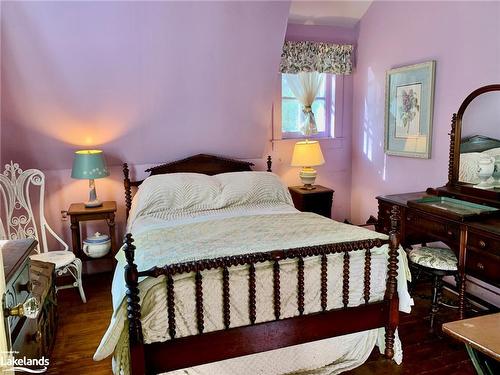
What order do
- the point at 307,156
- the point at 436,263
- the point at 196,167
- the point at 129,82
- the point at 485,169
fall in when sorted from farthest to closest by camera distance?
1. the point at 307,156
2. the point at 196,167
3. the point at 129,82
4. the point at 485,169
5. the point at 436,263

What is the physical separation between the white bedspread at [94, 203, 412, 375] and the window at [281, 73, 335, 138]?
71.2 inches

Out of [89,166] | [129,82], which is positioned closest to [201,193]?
[89,166]

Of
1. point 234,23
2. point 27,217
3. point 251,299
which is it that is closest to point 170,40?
point 234,23

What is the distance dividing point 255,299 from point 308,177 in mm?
2250

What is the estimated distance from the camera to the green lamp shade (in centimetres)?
329

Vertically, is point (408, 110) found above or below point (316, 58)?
below

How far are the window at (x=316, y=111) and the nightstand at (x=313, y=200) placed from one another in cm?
66

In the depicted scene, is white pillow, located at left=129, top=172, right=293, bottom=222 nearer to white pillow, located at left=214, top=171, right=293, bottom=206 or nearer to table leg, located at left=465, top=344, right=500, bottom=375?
white pillow, located at left=214, top=171, right=293, bottom=206

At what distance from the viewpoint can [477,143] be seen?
286 centimetres

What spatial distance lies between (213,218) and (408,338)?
154 centimetres

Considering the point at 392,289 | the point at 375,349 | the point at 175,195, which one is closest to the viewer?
the point at 392,289

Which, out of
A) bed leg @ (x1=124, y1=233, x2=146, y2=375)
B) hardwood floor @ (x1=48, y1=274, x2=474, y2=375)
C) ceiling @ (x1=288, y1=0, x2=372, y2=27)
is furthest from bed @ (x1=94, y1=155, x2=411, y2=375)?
ceiling @ (x1=288, y1=0, x2=372, y2=27)

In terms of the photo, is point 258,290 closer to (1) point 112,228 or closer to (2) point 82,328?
(2) point 82,328

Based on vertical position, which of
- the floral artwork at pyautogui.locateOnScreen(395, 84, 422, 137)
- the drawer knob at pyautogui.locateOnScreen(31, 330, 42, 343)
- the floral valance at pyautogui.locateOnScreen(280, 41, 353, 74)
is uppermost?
the floral valance at pyautogui.locateOnScreen(280, 41, 353, 74)
